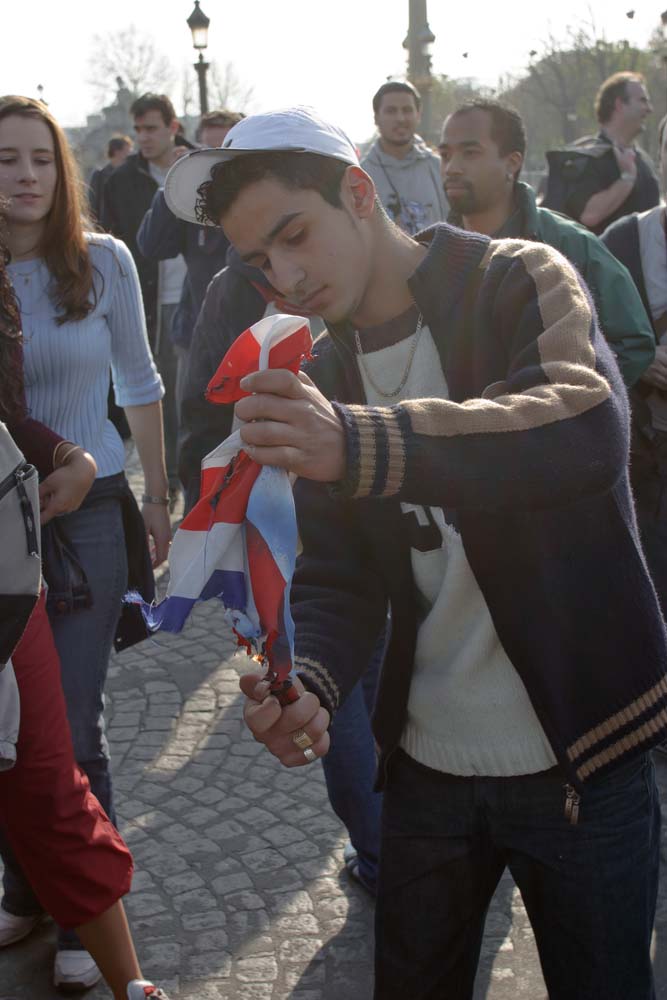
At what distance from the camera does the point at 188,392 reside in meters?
3.93

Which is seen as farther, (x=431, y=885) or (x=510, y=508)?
(x=431, y=885)

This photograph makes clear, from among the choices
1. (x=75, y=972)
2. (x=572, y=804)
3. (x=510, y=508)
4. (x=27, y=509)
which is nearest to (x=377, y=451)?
(x=510, y=508)

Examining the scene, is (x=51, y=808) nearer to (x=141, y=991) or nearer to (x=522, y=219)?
(x=141, y=991)

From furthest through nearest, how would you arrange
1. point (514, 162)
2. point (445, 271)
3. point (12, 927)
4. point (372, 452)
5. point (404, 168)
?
point (404, 168) < point (514, 162) < point (12, 927) < point (445, 271) < point (372, 452)

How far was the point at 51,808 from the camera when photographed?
2.67 meters

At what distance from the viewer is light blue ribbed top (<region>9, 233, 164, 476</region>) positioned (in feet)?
10.2

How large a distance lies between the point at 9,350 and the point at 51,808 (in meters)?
1.11

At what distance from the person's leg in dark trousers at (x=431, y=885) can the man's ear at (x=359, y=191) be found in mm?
998

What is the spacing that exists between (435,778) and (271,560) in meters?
0.64

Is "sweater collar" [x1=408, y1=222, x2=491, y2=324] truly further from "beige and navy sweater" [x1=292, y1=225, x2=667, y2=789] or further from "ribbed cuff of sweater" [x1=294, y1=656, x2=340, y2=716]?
"ribbed cuff of sweater" [x1=294, y1=656, x2=340, y2=716]

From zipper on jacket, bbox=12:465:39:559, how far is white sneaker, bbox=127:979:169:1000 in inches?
45.7

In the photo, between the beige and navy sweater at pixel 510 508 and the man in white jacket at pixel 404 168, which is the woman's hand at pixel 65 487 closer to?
the beige and navy sweater at pixel 510 508

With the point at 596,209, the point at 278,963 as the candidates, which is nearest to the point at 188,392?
the point at 278,963

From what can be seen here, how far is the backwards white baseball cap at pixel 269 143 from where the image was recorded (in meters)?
1.83
